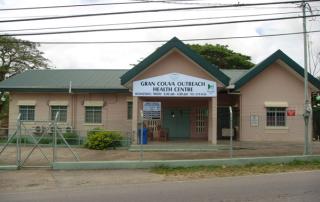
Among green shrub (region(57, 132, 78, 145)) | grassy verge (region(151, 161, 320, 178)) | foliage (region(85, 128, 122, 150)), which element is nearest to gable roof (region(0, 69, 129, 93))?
green shrub (region(57, 132, 78, 145))

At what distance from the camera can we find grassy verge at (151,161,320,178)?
1505 centimetres

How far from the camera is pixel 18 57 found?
150 ft

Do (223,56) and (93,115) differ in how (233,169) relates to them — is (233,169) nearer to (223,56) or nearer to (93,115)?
(93,115)

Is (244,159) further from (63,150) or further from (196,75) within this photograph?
(63,150)

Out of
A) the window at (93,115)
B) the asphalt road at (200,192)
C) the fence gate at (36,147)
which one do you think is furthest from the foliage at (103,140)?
the asphalt road at (200,192)

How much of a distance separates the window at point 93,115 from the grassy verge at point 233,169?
12245 millimetres

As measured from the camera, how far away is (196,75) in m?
22.9

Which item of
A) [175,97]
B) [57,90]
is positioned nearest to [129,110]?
[57,90]

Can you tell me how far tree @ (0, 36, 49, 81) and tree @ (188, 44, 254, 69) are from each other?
16040mm

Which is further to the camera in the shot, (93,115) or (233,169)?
(93,115)

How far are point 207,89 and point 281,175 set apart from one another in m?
8.79

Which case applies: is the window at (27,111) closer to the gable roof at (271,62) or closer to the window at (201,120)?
the window at (201,120)

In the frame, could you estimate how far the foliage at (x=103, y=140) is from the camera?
2161 centimetres

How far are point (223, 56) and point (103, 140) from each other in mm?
29964
